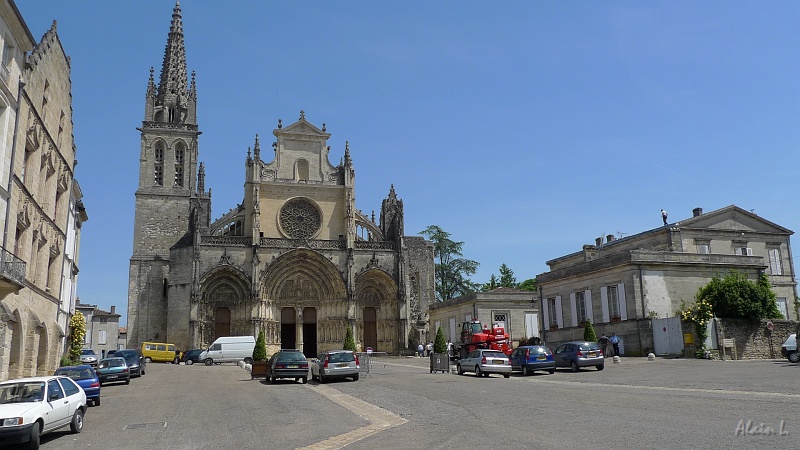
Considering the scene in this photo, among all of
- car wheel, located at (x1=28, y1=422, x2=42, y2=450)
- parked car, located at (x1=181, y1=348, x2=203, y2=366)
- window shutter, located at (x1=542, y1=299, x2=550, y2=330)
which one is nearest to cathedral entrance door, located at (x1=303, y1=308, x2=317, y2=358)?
parked car, located at (x1=181, y1=348, x2=203, y2=366)

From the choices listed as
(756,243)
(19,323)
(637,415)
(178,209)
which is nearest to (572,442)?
(637,415)

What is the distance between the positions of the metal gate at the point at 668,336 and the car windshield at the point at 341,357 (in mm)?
14997

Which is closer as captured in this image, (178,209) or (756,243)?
(756,243)

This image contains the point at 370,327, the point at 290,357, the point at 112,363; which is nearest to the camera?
the point at 290,357

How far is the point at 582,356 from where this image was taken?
25.2 metres

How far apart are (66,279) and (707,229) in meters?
36.4

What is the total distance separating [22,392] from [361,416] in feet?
19.8

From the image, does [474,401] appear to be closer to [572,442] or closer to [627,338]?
[572,442]

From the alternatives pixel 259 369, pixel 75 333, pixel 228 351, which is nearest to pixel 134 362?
pixel 75 333

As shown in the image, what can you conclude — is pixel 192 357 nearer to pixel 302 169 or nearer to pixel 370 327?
pixel 370 327

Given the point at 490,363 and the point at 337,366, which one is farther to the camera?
the point at 490,363

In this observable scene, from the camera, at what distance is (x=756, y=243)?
4453 cm

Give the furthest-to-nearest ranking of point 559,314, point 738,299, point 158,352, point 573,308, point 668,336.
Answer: point 158,352, point 559,314, point 573,308, point 668,336, point 738,299

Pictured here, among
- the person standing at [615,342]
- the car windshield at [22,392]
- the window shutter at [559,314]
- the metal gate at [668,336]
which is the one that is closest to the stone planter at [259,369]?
the car windshield at [22,392]
